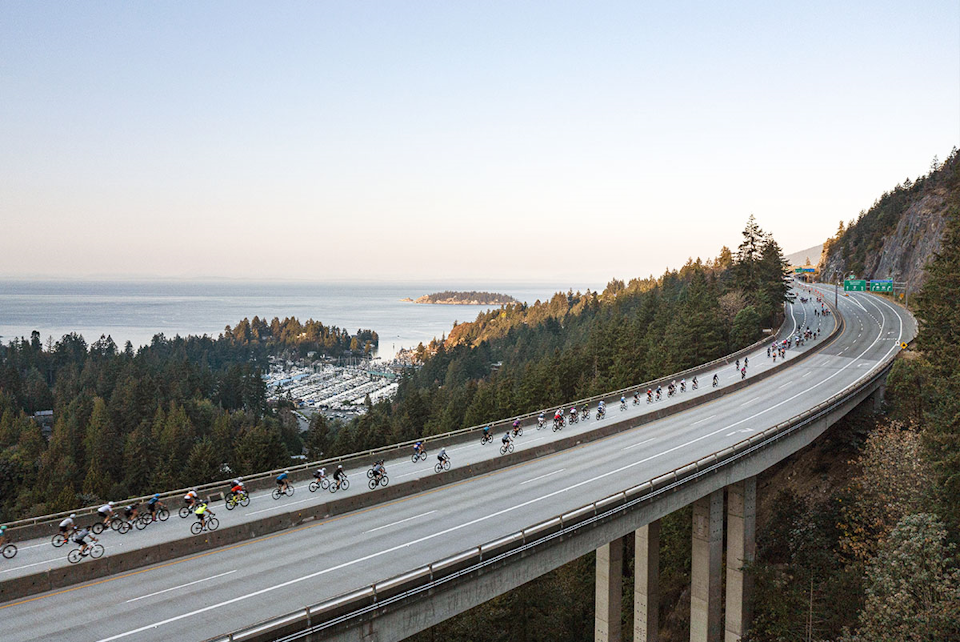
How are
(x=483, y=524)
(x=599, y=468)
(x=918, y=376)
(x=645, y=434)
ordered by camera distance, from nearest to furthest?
(x=483, y=524) → (x=599, y=468) → (x=645, y=434) → (x=918, y=376)

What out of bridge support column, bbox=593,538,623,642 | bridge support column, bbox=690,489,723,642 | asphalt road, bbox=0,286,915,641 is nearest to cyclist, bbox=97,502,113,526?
asphalt road, bbox=0,286,915,641

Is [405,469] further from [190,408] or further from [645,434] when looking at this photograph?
[190,408]

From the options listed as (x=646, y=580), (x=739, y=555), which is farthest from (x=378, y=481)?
(x=739, y=555)

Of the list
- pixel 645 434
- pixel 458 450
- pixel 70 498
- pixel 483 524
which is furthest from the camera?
pixel 70 498

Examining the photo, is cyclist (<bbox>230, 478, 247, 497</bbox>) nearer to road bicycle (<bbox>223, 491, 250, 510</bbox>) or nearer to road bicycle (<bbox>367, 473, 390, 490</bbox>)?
road bicycle (<bbox>223, 491, 250, 510</bbox>)

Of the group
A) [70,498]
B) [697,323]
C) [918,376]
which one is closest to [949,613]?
[918,376]

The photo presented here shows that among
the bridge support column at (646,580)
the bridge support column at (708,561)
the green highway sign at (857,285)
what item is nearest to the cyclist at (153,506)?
the bridge support column at (646,580)
